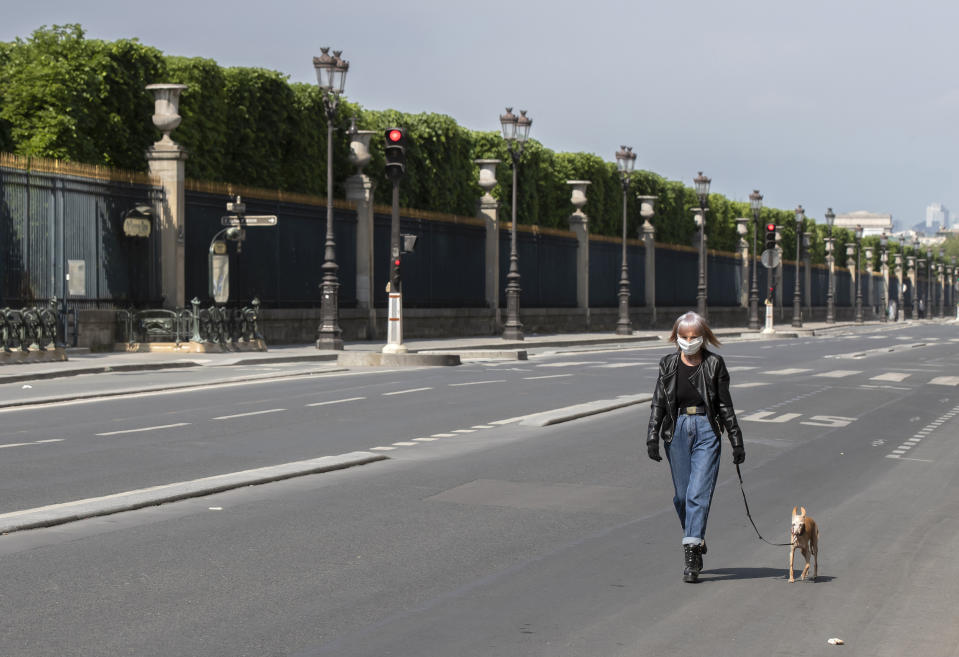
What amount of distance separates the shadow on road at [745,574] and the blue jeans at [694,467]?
288 millimetres

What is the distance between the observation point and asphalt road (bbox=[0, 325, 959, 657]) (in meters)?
6.68

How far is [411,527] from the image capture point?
962 centimetres

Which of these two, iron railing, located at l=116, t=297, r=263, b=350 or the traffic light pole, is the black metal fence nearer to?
iron railing, located at l=116, t=297, r=263, b=350

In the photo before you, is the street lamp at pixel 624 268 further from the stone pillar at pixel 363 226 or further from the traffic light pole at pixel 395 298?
the traffic light pole at pixel 395 298

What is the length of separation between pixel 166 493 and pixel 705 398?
15.3 ft

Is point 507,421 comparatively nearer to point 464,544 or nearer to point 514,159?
point 464,544

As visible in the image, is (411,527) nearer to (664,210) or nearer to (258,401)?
(258,401)

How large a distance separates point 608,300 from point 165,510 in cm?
5233

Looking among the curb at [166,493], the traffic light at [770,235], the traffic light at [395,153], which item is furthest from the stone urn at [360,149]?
the curb at [166,493]

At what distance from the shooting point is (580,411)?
60.2 ft

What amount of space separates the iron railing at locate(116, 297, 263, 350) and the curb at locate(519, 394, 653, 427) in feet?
48.1

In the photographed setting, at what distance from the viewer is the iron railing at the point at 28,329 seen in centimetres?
2678

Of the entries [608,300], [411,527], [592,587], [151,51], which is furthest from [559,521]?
[608,300]

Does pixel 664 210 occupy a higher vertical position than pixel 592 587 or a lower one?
higher
